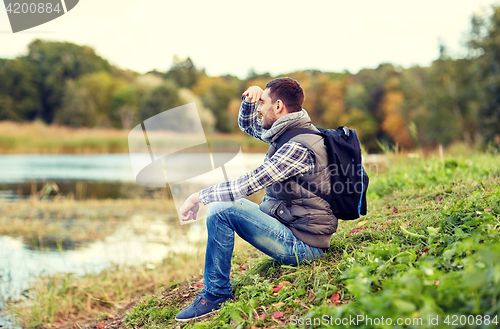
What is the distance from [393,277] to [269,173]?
0.94 meters

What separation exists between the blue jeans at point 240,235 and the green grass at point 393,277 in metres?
0.15

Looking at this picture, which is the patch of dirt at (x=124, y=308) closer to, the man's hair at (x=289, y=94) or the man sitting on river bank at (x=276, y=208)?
the man sitting on river bank at (x=276, y=208)

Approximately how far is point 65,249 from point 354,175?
5.19 meters

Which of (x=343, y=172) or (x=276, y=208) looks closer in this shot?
(x=343, y=172)

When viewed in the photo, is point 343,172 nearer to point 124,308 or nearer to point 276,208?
point 276,208

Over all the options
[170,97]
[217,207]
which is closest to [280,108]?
[217,207]

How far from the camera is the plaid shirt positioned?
2.30m

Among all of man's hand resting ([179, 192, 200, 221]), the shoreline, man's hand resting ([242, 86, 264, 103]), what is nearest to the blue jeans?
man's hand resting ([179, 192, 200, 221])

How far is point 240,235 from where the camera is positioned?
2471 millimetres

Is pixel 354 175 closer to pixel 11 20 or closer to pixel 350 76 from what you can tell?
pixel 11 20

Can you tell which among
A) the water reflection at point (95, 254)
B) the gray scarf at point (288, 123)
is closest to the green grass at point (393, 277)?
the gray scarf at point (288, 123)

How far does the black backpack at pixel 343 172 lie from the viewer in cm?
232

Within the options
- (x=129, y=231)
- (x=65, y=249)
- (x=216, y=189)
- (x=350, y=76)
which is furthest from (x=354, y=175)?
(x=350, y=76)

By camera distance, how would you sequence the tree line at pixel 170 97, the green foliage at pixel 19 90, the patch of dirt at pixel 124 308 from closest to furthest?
1. the patch of dirt at pixel 124 308
2. the tree line at pixel 170 97
3. the green foliage at pixel 19 90
